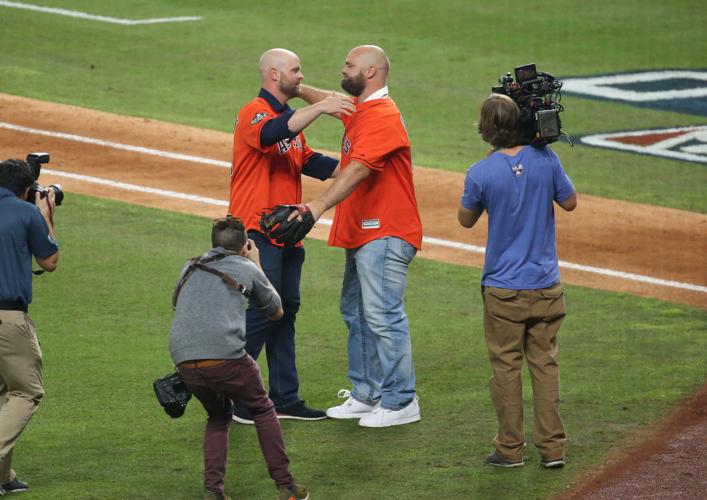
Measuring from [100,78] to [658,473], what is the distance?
48.4ft

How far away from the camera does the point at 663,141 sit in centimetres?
1903

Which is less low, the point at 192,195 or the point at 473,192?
the point at 473,192

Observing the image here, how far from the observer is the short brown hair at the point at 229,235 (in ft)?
25.0

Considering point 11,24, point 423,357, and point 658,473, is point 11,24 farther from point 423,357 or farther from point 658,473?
point 658,473

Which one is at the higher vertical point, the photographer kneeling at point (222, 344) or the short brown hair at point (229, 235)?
the short brown hair at point (229, 235)

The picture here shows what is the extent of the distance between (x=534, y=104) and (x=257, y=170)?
1968mm

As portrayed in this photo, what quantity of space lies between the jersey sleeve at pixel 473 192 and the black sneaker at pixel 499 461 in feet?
4.84

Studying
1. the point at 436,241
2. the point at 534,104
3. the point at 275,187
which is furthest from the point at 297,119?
the point at 436,241

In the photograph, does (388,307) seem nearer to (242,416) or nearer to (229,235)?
(242,416)

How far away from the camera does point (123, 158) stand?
670 inches

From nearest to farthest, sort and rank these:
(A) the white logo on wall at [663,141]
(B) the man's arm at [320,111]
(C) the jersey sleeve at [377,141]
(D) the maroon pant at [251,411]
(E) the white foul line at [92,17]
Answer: (D) the maroon pant at [251,411]
(B) the man's arm at [320,111]
(C) the jersey sleeve at [377,141]
(A) the white logo on wall at [663,141]
(E) the white foul line at [92,17]

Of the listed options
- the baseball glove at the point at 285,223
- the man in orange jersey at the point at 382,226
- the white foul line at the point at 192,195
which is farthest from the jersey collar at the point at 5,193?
the white foul line at the point at 192,195

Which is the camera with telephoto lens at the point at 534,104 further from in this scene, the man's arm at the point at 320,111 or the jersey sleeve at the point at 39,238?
the jersey sleeve at the point at 39,238

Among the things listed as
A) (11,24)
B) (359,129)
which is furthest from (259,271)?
(11,24)
